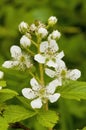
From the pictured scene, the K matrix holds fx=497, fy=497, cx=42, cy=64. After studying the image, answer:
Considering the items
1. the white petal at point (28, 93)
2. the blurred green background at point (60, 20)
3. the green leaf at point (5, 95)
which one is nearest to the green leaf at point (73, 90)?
the white petal at point (28, 93)

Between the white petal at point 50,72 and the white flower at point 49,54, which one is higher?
the white flower at point 49,54

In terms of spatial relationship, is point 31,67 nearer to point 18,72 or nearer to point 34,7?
point 18,72

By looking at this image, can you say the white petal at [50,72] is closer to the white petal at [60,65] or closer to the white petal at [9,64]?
the white petal at [60,65]

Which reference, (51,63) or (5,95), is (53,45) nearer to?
(51,63)

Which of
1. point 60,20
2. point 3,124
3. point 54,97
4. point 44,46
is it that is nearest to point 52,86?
point 54,97

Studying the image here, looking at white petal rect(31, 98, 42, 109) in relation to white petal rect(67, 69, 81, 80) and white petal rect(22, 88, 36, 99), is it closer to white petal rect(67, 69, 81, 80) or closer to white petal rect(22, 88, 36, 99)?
white petal rect(22, 88, 36, 99)

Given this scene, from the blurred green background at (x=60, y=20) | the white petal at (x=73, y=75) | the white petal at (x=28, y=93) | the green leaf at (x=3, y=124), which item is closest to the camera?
the green leaf at (x=3, y=124)

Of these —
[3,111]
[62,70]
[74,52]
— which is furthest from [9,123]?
[74,52]
